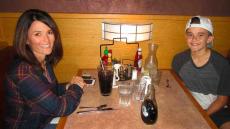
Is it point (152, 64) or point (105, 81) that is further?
point (152, 64)

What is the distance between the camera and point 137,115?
123cm

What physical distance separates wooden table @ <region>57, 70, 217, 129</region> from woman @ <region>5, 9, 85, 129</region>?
0.30 ft

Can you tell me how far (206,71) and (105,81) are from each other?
80cm

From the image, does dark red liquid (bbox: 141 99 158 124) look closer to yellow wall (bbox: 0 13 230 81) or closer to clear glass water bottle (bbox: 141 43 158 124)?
clear glass water bottle (bbox: 141 43 158 124)

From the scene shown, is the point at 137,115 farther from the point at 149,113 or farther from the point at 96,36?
the point at 96,36

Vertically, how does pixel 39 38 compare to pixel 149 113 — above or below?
above

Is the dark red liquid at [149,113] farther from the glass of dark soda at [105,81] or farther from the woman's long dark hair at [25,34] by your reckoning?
the woman's long dark hair at [25,34]

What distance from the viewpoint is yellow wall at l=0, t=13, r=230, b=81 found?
1979 mm

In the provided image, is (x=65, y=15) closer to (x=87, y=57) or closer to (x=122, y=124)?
(x=87, y=57)

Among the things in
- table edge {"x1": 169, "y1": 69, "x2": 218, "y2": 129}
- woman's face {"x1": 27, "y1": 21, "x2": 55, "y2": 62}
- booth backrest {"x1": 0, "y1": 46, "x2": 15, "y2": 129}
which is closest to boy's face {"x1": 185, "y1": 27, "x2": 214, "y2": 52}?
table edge {"x1": 169, "y1": 69, "x2": 218, "y2": 129}

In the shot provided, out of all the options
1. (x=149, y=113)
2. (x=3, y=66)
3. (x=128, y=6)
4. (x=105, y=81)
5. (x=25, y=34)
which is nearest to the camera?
(x=149, y=113)

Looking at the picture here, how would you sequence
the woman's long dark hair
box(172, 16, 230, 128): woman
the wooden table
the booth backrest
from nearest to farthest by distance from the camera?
the wooden table, the woman's long dark hair, the booth backrest, box(172, 16, 230, 128): woman

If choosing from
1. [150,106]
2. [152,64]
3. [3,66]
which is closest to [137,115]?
[150,106]

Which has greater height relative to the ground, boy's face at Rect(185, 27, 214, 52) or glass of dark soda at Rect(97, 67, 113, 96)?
boy's face at Rect(185, 27, 214, 52)
